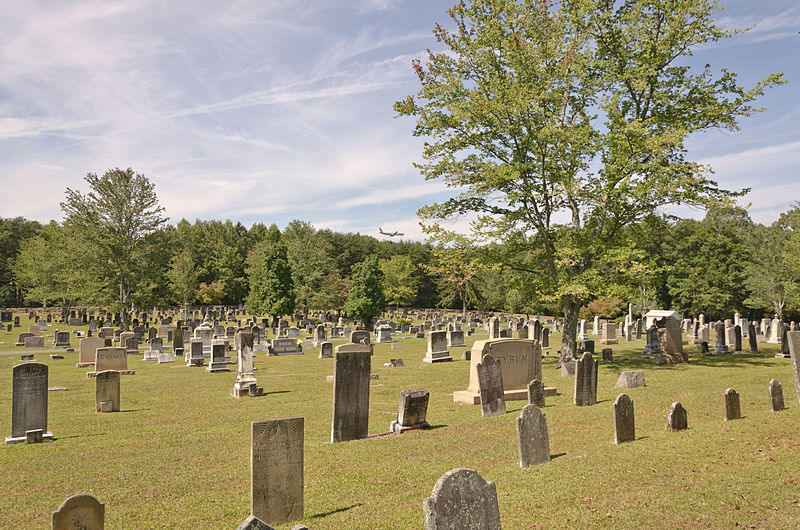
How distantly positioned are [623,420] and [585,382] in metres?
3.80

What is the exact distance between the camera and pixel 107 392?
12781mm

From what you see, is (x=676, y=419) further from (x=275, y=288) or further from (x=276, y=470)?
(x=275, y=288)

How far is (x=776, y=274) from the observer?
137ft

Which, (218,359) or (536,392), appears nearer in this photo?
(536,392)

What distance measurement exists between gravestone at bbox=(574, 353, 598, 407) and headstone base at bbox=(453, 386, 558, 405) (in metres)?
1.72

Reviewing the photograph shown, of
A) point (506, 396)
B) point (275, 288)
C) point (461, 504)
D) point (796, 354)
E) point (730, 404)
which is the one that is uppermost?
point (275, 288)

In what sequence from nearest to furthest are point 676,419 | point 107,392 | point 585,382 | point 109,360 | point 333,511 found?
1. point 333,511
2. point 676,419
3. point 585,382
4. point 107,392
5. point 109,360

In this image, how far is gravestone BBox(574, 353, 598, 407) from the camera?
1234cm

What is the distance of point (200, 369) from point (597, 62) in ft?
65.8

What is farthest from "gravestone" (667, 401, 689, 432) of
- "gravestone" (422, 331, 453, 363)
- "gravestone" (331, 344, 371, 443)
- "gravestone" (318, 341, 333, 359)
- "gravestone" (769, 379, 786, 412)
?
"gravestone" (318, 341, 333, 359)

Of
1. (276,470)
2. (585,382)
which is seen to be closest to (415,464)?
(276,470)


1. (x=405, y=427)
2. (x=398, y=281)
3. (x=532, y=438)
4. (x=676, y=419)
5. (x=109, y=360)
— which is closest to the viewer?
(x=532, y=438)

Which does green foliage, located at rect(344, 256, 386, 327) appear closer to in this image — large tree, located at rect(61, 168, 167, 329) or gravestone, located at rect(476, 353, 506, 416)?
large tree, located at rect(61, 168, 167, 329)

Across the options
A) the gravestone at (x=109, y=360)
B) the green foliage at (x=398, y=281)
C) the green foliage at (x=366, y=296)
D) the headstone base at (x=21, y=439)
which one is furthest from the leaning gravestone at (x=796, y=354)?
the green foliage at (x=398, y=281)
